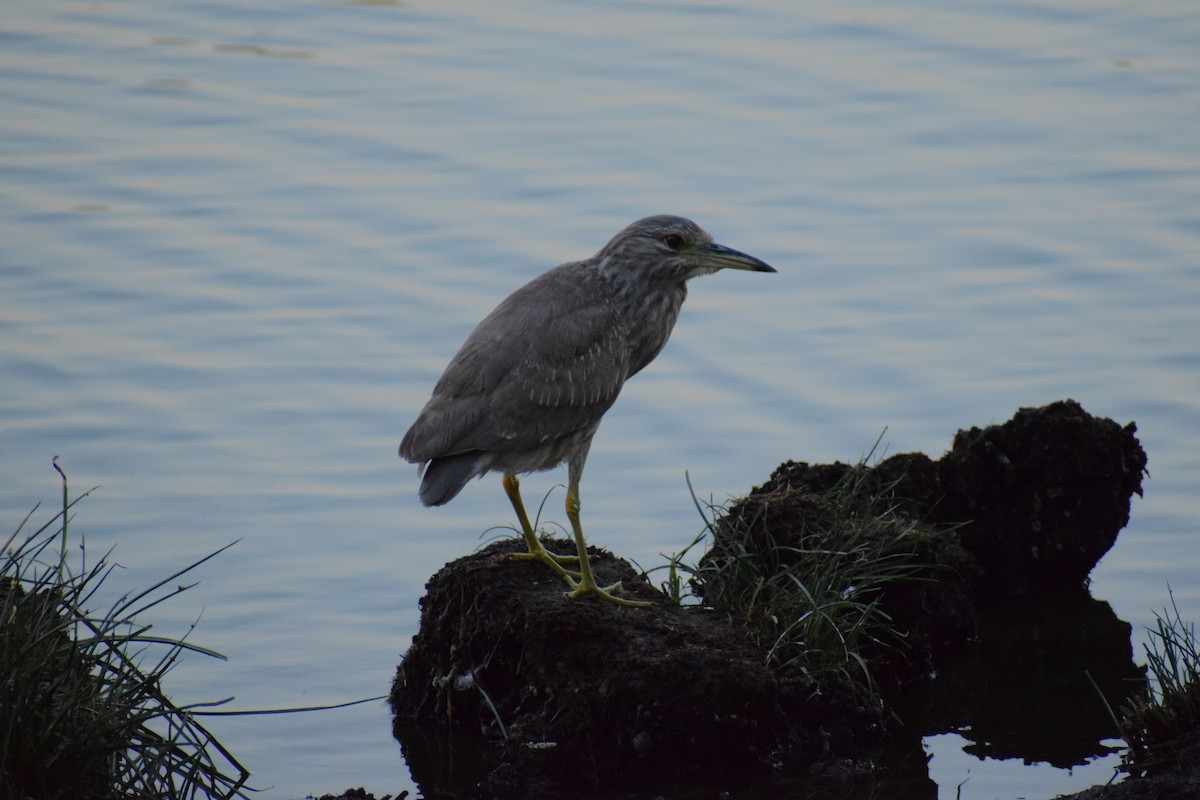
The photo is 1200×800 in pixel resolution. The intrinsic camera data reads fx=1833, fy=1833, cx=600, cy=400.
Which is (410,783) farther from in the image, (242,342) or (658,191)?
(658,191)

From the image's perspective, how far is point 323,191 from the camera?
45.2 ft

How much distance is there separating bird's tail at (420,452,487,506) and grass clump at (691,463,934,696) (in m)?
1.05

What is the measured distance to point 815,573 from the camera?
7668mm

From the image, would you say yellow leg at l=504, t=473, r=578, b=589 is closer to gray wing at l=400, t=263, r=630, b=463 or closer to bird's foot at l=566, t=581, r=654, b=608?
bird's foot at l=566, t=581, r=654, b=608

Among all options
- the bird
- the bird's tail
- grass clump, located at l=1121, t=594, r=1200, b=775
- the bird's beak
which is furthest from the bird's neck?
grass clump, located at l=1121, t=594, r=1200, b=775

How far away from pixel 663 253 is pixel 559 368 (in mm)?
782

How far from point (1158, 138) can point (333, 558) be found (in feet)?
25.9

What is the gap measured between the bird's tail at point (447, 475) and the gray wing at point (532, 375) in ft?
0.21

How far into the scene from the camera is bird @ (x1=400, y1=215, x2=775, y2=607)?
25.3ft

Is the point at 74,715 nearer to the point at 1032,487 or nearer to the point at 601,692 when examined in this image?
the point at 601,692

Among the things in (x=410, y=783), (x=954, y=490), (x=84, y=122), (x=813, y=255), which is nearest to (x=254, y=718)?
(x=410, y=783)

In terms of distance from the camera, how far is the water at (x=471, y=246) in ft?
31.7

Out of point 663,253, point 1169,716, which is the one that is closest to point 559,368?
point 663,253

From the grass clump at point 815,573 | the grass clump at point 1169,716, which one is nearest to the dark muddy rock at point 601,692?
the grass clump at point 815,573
